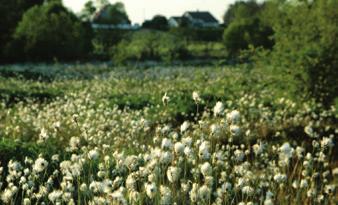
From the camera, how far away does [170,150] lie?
20.6ft

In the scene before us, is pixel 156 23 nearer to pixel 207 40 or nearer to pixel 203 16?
pixel 207 40

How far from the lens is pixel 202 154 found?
479 centimetres

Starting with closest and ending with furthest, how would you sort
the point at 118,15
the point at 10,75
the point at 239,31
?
1. the point at 10,75
2. the point at 239,31
3. the point at 118,15

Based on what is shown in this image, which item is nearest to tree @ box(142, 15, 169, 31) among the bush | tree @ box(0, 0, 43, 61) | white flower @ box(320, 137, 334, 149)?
the bush

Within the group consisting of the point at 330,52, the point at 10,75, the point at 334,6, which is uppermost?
the point at 334,6

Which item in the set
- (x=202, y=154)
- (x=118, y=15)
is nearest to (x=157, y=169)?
(x=202, y=154)

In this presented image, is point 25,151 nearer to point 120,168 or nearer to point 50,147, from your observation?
point 50,147

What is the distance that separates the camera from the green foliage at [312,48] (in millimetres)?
15344

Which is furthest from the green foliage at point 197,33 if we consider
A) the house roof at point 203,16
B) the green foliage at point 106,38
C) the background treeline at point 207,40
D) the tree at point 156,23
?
the house roof at point 203,16

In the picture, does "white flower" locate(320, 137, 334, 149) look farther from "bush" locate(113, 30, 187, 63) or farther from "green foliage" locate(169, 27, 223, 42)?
"green foliage" locate(169, 27, 223, 42)

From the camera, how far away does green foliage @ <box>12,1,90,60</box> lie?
44.2 m

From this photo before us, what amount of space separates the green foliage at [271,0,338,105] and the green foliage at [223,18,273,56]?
112ft

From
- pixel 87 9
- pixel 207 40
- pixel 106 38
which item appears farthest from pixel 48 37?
pixel 207 40

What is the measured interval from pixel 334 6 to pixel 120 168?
11.8 metres
